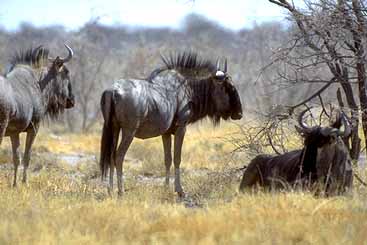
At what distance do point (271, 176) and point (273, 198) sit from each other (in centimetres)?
218

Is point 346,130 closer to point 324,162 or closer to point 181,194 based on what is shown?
point 324,162

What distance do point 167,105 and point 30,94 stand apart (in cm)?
201

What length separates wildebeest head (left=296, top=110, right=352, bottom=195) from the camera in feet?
33.4

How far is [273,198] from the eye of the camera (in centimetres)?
888

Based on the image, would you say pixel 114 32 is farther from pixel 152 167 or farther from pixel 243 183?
pixel 243 183

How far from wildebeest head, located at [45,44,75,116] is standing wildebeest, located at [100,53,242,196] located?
167cm

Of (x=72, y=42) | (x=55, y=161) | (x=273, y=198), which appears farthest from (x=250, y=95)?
(x=273, y=198)

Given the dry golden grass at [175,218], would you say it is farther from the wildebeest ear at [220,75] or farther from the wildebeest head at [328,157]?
the wildebeest ear at [220,75]

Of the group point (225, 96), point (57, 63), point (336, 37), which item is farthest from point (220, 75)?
point (57, 63)

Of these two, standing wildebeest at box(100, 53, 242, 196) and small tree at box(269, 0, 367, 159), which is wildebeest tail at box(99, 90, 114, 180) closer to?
standing wildebeest at box(100, 53, 242, 196)

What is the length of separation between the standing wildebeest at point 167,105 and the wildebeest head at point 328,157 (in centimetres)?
231

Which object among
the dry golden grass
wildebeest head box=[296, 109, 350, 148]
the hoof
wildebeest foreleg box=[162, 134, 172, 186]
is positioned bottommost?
the hoof

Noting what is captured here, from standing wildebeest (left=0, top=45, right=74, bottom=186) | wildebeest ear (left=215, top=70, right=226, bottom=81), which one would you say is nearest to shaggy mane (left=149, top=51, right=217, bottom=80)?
wildebeest ear (left=215, top=70, right=226, bottom=81)

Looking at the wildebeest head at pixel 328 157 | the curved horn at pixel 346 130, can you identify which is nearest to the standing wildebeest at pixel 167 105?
the wildebeest head at pixel 328 157
